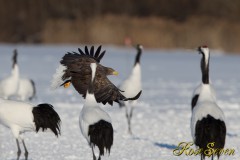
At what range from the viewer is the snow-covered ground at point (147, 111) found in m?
9.23

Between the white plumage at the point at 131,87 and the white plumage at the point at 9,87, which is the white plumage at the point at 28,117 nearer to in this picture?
the white plumage at the point at 131,87

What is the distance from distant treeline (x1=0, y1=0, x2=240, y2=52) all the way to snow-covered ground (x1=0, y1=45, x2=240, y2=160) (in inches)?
354

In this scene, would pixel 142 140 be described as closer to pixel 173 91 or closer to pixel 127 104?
pixel 127 104

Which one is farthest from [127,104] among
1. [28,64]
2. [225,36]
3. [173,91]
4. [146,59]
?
A: [225,36]

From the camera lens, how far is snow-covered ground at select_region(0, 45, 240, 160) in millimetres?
9227

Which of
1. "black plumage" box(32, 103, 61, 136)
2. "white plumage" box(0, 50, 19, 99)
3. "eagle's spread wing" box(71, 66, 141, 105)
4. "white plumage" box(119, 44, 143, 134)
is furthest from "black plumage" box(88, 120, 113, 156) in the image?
"white plumage" box(0, 50, 19, 99)

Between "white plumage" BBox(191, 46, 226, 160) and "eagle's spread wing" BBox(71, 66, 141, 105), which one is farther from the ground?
"eagle's spread wing" BBox(71, 66, 141, 105)

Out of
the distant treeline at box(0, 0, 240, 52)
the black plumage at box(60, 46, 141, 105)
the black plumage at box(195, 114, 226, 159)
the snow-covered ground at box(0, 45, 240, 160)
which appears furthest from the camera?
the distant treeline at box(0, 0, 240, 52)

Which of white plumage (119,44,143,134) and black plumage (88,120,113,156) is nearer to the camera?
black plumage (88,120,113,156)

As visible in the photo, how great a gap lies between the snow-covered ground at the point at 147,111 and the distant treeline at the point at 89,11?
354 inches

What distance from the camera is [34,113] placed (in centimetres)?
830

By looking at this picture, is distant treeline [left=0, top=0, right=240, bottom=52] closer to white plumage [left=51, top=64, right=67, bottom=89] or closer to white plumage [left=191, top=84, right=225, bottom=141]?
white plumage [left=51, top=64, right=67, bottom=89]

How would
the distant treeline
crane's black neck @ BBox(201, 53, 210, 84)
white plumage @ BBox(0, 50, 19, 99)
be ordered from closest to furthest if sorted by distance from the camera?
crane's black neck @ BBox(201, 53, 210, 84)
white plumage @ BBox(0, 50, 19, 99)
the distant treeline

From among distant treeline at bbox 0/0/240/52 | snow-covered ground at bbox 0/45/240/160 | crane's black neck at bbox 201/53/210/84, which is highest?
distant treeline at bbox 0/0/240/52
